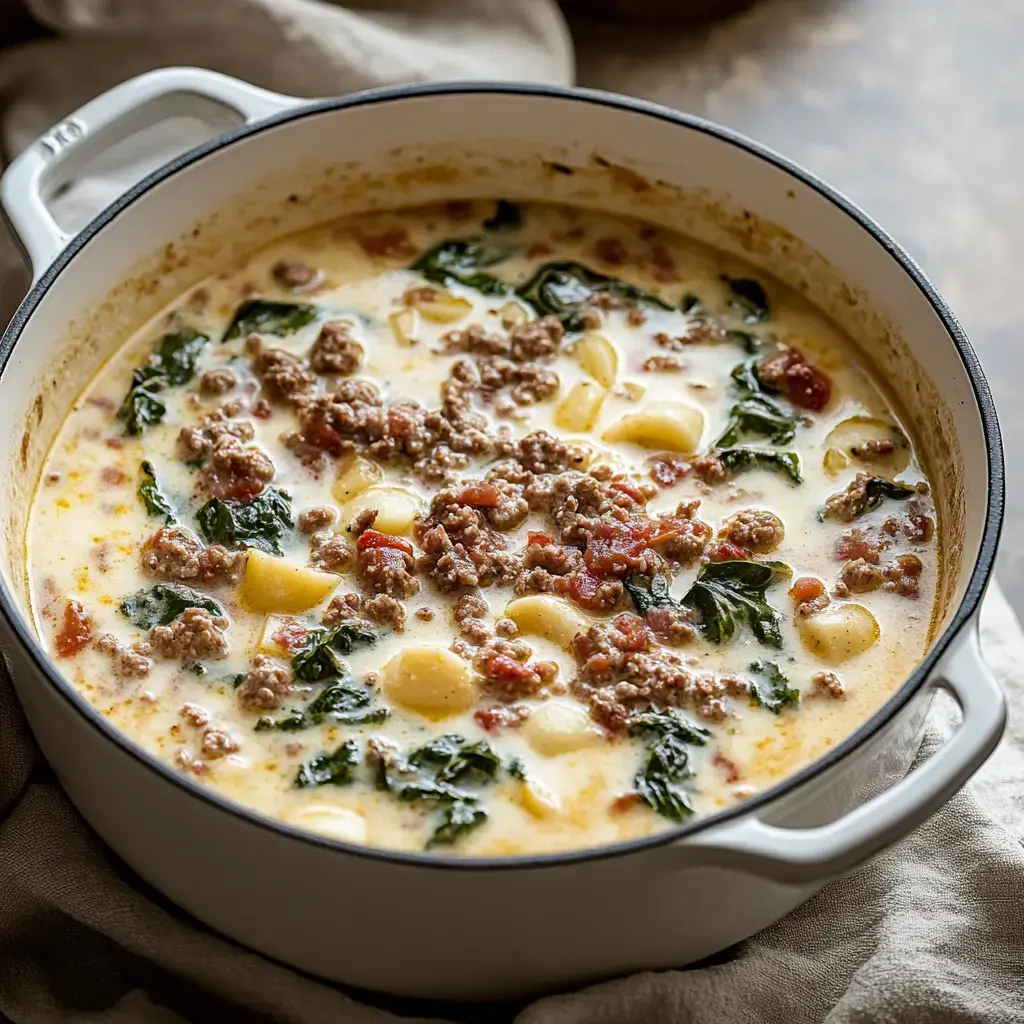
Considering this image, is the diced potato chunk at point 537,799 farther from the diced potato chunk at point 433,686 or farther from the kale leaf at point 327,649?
the kale leaf at point 327,649

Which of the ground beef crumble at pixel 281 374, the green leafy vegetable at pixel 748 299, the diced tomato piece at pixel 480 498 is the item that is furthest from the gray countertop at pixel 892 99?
the diced tomato piece at pixel 480 498

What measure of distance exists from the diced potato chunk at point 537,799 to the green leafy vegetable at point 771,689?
50 cm

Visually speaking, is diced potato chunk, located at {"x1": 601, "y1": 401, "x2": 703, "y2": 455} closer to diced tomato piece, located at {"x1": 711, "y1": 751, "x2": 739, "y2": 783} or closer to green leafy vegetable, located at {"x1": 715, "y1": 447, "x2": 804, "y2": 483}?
green leafy vegetable, located at {"x1": 715, "y1": 447, "x2": 804, "y2": 483}

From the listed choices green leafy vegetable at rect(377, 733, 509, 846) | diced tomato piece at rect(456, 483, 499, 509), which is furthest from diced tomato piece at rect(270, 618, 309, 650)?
diced tomato piece at rect(456, 483, 499, 509)

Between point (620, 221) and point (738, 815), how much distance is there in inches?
90.0

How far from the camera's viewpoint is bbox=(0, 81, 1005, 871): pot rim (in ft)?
8.02

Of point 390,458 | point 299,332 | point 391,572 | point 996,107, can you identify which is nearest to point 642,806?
point 391,572

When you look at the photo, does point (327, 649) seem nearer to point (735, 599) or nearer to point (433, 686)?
point (433, 686)

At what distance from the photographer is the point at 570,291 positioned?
161 inches

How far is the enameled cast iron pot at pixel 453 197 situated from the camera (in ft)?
8.27

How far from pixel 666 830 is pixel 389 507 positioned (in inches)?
41.6

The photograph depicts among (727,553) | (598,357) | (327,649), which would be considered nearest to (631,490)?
(727,553)

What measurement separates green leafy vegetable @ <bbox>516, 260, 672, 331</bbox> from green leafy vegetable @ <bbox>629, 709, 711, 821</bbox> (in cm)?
129

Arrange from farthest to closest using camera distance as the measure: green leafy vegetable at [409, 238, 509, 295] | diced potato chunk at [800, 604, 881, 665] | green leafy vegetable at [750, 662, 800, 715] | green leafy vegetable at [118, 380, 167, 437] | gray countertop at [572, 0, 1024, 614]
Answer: gray countertop at [572, 0, 1024, 614] → green leafy vegetable at [409, 238, 509, 295] → green leafy vegetable at [118, 380, 167, 437] → diced potato chunk at [800, 604, 881, 665] → green leafy vegetable at [750, 662, 800, 715]
